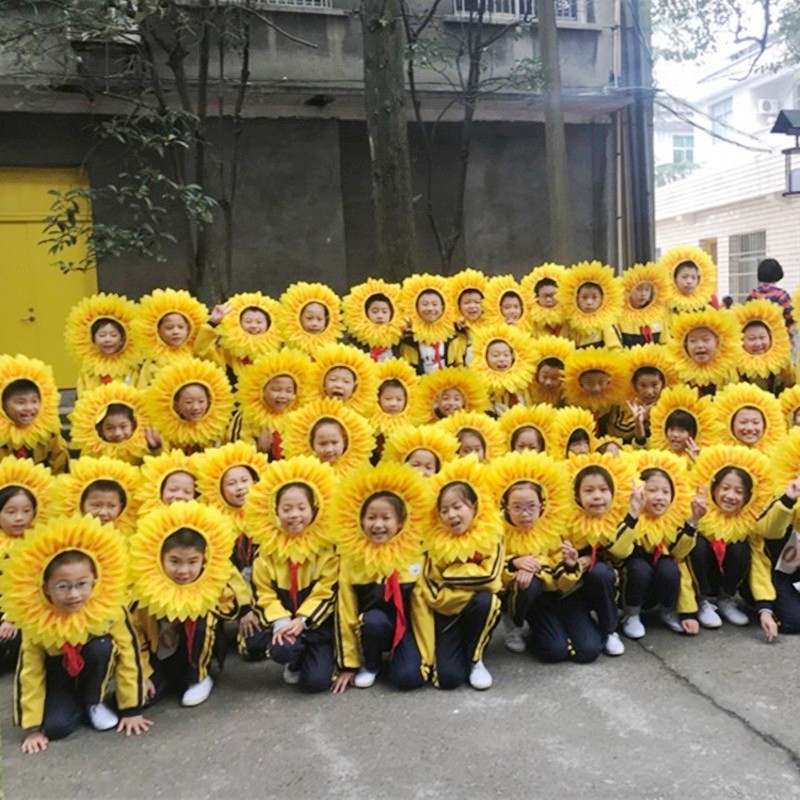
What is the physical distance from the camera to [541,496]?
378cm

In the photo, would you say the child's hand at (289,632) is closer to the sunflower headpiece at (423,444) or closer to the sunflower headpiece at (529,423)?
the sunflower headpiece at (423,444)

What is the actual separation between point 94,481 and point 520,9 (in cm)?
843

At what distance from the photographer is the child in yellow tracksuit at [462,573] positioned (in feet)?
11.7

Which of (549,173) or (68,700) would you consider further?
(549,173)

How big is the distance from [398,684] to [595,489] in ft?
4.04

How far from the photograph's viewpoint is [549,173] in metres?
7.68

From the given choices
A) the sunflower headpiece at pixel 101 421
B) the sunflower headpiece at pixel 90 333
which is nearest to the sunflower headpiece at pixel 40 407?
the sunflower headpiece at pixel 101 421

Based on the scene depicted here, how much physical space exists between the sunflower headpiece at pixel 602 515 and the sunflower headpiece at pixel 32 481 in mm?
2452

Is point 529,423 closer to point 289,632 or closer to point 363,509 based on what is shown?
point 363,509

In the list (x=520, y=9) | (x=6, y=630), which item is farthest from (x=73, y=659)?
(x=520, y=9)

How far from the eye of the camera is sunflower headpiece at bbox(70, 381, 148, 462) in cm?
462

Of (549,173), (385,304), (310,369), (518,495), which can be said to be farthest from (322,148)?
(518,495)

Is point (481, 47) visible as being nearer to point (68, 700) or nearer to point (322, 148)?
point (322, 148)

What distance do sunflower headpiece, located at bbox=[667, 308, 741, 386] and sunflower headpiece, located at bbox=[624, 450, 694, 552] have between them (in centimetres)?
126
